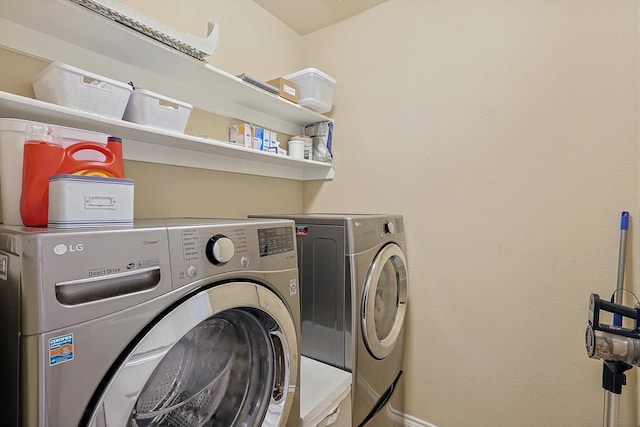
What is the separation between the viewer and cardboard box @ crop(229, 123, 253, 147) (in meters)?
1.70

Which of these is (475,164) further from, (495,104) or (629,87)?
(629,87)

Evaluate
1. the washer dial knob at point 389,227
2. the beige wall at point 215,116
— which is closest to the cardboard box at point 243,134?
the beige wall at point 215,116

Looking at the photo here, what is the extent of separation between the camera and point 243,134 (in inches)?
67.1

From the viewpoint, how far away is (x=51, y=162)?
78 centimetres

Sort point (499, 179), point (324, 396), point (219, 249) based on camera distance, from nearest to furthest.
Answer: point (219, 249) < point (324, 396) < point (499, 179)

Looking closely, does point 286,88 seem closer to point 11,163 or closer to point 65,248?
point 11,163

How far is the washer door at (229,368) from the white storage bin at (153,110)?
792 mm

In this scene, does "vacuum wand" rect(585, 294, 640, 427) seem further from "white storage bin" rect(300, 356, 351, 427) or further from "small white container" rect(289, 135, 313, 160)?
"small white container" rect(289, 135, 313, 160)

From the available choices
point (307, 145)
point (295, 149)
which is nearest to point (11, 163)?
point (295, 149)

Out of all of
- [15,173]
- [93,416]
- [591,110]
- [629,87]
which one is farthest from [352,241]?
[629,87]

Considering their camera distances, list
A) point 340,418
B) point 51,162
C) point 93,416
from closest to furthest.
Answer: point 93,416 < point 51,162 < point 340,418

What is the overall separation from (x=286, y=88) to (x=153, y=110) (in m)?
0.80

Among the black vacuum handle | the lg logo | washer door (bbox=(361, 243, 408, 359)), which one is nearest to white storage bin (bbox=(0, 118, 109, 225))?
the lg logo

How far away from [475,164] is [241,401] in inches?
61.6
